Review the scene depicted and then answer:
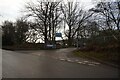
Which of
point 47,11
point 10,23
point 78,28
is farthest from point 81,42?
point 10,23

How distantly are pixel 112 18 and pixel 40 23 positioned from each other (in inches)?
876

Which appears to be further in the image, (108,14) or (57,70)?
(108,14)

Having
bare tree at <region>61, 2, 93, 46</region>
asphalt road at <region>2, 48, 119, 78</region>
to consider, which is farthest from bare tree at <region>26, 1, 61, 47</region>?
asphalt road at <region>2, 48, 119, 78</region>

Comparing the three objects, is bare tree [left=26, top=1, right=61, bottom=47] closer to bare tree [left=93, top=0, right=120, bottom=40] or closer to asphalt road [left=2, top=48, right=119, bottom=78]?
bare tree [left=93, top=0, right=120, bottom=40]

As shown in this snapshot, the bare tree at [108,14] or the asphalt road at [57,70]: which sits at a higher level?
the bare tree at [108,14]

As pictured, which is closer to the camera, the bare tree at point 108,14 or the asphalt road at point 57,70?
the asphalt road at point 57,70

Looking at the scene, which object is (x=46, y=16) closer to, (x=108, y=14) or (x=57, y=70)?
(x=108, y=14)

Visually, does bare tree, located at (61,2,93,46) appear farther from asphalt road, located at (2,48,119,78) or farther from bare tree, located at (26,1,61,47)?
asphalt road, located at (2,48,119,78)

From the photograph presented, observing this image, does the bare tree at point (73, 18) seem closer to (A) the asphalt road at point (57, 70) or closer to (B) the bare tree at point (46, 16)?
(B) the bare tree at point (46, 16)

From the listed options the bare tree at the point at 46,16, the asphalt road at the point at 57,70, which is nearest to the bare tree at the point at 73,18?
the bare tree at the point at 46,16

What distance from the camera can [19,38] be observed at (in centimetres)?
7662

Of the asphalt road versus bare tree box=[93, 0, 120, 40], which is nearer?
the asphalt road

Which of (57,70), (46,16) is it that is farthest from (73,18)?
(57,70)

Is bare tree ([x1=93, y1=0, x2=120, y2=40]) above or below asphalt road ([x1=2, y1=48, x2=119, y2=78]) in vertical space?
above
